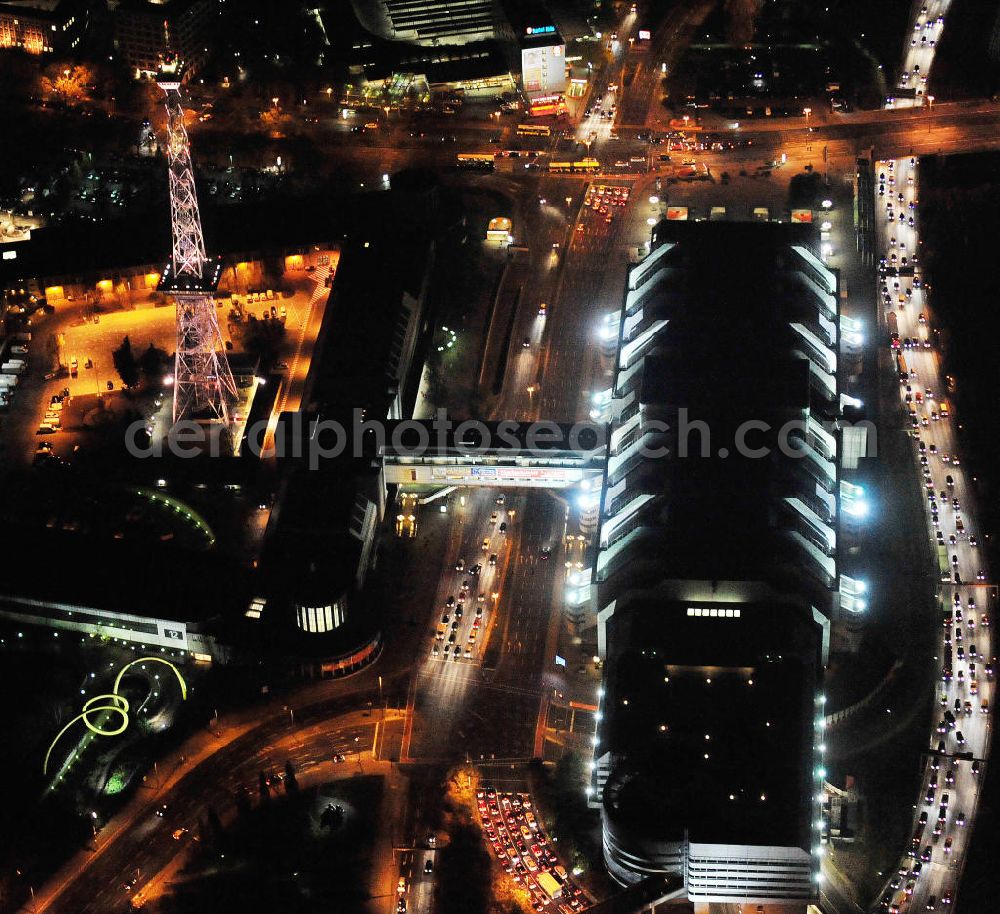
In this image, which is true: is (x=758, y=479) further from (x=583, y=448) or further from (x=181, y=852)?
(x=181, y=852)

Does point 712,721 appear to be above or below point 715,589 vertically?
below

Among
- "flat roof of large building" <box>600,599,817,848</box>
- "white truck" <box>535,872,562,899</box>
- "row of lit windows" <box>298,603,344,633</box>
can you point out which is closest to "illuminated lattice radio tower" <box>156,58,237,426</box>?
"row of lit windows" <box>298,603,344,633</box>

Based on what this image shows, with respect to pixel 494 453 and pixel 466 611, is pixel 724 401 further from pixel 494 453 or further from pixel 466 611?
pixel 466 611

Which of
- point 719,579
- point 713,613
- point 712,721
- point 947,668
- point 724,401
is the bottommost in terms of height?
point 712,721

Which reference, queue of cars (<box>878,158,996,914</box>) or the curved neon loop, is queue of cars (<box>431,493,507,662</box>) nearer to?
the curved neon loop

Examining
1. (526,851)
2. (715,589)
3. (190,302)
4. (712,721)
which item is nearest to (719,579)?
(715,589)

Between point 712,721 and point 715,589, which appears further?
point 715,589

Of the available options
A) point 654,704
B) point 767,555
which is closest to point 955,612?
point 767,555
